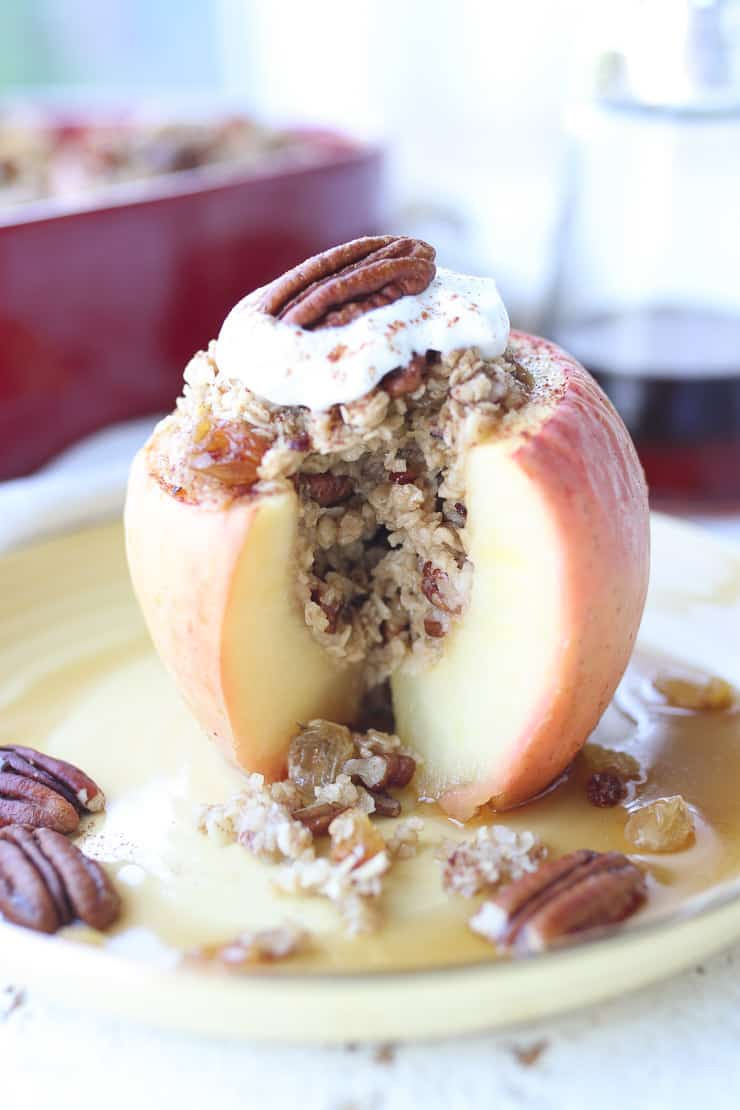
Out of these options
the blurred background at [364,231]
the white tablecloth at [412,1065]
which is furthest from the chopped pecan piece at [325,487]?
the blurred background at [364,231]

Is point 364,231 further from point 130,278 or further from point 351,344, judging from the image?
point 351,344

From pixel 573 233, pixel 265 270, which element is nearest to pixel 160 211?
pixel 265 270

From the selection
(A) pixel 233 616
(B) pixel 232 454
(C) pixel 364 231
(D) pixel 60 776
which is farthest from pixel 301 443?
(C) pixel 364 231

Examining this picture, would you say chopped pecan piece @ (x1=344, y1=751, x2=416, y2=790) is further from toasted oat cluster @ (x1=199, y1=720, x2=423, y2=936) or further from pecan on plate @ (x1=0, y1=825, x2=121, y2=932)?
pecan on plate @ (x1=0, y1=825, x2=121, y2=932)

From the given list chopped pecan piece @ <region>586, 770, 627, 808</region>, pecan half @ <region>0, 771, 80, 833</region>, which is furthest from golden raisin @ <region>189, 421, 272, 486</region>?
chopped pecan piece @ <region>586, 770, 627, 808</region>

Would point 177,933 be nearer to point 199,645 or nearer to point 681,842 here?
point 199,645

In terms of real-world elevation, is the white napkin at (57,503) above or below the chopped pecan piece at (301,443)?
below

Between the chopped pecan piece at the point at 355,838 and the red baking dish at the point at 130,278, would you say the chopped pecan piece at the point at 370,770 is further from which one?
the red baking dish at the point at 130,278
